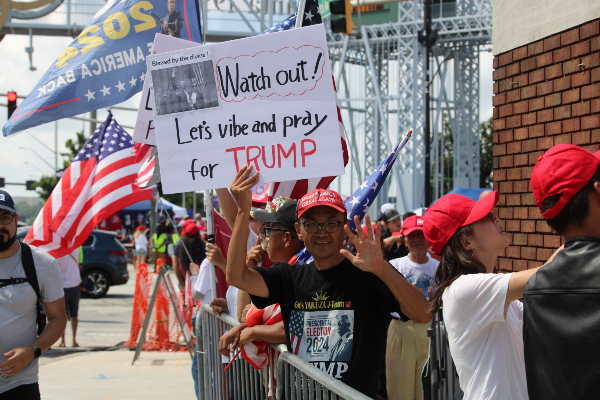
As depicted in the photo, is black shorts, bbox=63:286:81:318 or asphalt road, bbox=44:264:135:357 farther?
asphalt road, bbox=44:264:135:357

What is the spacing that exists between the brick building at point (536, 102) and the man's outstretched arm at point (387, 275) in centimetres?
217

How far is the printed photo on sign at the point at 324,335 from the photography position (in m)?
2.63

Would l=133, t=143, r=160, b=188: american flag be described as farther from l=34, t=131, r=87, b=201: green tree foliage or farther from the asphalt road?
l=34, t=131, r=87, b=201: green tree foliage

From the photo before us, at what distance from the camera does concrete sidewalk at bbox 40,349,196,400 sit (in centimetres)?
637

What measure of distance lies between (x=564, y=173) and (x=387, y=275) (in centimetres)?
95

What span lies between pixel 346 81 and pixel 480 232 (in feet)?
72.1

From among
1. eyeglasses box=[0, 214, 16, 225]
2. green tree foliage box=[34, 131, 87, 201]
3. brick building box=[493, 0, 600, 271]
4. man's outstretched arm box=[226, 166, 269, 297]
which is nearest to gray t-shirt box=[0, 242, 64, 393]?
eyeglasses box=[0, 214, 16, 225]

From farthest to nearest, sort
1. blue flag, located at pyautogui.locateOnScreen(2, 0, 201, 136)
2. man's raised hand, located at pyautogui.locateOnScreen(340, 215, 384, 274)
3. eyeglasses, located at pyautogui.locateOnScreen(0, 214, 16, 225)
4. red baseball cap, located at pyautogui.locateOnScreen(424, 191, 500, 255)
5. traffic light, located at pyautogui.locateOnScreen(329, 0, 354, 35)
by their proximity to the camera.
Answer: traffic light, located at pyautogui.locateOnScreen(329, 0, 354, 35), blue flag, located at pyautogui.locateOnScreen(2, 0, 201, 136), eyeglasses, located at pyautogui.locateOnScreen(0, 214, 16, 225), man's raised hand, located at pyautogui.locateOnScreen(340, 215, 384, 274), red baseball cap, located at pyautogui.locateOnScreen(424, 191, 500, 255)

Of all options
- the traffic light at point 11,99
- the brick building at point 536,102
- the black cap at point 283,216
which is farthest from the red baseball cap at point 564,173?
the traffic light at point 11,99

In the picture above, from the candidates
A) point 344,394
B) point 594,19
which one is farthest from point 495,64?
point 344,394

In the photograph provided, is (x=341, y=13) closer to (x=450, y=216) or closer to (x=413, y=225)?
(x=413, y=225)

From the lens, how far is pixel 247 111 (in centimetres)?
331

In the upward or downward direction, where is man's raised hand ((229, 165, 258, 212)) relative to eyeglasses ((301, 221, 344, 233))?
upward

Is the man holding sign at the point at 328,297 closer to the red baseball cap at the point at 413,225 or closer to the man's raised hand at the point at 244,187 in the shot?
the man's raised hand at the point at 244,187
